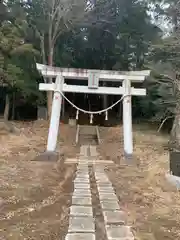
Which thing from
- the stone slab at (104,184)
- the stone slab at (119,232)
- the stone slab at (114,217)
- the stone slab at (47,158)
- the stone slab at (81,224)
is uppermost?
the stone slab at (81,224)

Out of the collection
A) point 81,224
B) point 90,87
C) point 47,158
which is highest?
point 90,87

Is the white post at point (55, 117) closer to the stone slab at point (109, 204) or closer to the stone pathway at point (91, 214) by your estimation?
the stone pathway at point (91, 214)

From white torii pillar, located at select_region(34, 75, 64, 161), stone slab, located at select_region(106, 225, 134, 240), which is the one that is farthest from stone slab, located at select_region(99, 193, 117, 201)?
white torii pillar, located at select_region(34, 75, 64, 161)

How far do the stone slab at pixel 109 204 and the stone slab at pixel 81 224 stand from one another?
0.57 metres

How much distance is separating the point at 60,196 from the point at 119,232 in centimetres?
187

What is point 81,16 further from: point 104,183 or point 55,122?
point 104,183

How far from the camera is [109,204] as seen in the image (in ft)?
14.5

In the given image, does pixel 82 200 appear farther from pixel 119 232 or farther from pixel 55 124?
pixel 55 124

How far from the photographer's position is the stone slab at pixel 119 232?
315cm

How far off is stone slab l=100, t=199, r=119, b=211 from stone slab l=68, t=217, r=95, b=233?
1.86ft

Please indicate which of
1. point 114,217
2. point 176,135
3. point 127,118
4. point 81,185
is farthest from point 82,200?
point 176,135

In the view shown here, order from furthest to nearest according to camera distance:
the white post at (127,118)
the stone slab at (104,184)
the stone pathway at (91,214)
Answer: the white post at (127,118) < the stone slab at (104,184) < the stone pathway at (91,214)

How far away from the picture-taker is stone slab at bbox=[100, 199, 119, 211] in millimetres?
4215

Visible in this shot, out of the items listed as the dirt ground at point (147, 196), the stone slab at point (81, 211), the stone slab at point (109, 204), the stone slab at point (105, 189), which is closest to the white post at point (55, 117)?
the dirt ground at point (147, 196)
